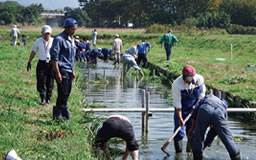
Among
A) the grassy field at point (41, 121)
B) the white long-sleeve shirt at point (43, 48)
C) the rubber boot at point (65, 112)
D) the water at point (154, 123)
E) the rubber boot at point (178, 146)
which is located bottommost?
the water at point (154, 123)

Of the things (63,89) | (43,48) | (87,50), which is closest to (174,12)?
(87,50)

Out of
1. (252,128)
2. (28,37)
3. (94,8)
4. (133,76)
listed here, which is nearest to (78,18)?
(94,8)

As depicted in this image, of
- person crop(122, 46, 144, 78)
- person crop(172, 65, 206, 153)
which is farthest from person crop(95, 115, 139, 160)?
person crop(122, 46, 144, 78)

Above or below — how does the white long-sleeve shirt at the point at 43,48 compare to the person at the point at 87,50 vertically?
above

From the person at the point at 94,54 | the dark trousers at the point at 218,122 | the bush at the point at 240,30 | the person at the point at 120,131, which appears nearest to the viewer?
the person at the point at 120,131

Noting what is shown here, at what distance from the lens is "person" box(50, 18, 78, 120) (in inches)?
329

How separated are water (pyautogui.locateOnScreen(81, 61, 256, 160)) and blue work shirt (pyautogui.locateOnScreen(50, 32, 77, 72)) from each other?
1919mm

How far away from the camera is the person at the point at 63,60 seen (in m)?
8.36

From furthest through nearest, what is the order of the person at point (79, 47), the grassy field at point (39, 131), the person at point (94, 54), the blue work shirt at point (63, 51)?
the person at point (94, 54) < the person at point (79, 47) < the blue work shirt at point (63, 51) < the grassy field at point (39, 131)

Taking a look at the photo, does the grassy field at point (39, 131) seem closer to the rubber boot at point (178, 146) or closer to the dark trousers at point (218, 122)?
the rubber boot at point (178, 146)

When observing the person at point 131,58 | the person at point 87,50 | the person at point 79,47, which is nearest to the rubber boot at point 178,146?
the person at point 131,58

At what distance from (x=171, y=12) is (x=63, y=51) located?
298 ft

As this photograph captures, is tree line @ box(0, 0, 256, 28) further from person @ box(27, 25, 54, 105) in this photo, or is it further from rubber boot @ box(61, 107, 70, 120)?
rubber boot @ box(61, 107, 70, 120)

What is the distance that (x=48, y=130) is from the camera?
798 centimetres
